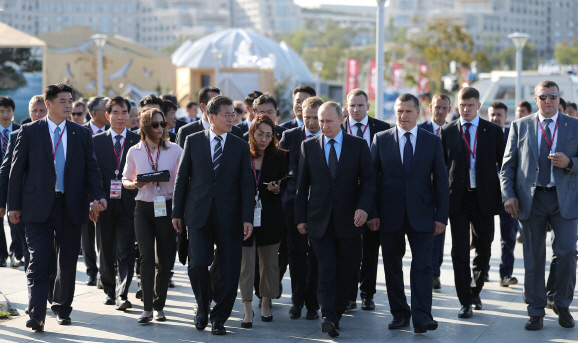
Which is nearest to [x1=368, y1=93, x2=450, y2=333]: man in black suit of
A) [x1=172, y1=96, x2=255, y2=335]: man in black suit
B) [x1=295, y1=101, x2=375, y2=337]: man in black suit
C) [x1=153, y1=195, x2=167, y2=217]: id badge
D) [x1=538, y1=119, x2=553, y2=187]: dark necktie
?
[x1=295, y1=101, x2=375, y2=337]: man in black suit

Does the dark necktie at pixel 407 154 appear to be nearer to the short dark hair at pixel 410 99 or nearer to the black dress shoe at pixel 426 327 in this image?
the short dark hair at pixel 410 99

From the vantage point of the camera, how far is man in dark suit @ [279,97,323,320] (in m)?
6.81

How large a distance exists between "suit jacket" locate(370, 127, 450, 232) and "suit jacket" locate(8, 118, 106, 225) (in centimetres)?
255

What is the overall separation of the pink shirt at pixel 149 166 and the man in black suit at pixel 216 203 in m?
0.39

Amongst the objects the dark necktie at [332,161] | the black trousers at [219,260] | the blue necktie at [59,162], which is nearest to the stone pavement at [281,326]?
the black trousers at [219,260]

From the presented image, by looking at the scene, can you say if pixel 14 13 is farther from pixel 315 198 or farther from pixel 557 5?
pixel 315 198

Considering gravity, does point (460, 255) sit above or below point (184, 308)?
above

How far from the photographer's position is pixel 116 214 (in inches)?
289

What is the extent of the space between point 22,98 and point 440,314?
22.7 meters

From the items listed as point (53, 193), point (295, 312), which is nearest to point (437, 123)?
point (295, 312)

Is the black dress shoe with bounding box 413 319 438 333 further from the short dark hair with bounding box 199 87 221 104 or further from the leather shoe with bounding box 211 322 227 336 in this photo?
the short dark hair with bounding box 199 87 221 104

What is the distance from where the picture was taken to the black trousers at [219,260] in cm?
621

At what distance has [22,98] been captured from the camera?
86.3 feet

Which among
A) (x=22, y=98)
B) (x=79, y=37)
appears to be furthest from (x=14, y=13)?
(x=22, y=98)
